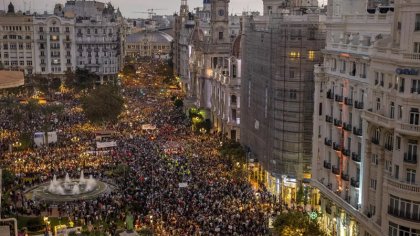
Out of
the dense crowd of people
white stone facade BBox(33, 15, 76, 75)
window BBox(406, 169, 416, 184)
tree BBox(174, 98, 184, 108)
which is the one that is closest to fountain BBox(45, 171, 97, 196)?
the dense crowd of people

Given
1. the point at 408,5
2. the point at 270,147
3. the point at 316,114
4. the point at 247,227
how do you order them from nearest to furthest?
the point at 408,5 → the point at 247,227 → the point at 316,114 → the point at 270,147

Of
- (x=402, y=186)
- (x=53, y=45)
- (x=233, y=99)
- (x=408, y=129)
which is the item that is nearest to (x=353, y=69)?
(x=408, y=129)

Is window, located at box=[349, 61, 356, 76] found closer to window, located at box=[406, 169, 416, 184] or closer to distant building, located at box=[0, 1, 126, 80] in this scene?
window, located at box=[406, 169, 416, 184]

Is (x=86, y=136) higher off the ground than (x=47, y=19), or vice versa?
(x=47, y=19)

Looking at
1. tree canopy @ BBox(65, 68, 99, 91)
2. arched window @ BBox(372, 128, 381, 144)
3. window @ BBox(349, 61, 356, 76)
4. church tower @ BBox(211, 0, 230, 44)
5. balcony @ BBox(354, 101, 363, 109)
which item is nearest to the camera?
arched window @ BBox(372, 128, 381, 144)

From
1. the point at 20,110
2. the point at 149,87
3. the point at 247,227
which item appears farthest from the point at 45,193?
the point at 149,87

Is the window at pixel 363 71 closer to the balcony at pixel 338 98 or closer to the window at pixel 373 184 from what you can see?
the balcony at pixel 338 98

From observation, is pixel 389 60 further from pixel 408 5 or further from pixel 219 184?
pixel 219 184
